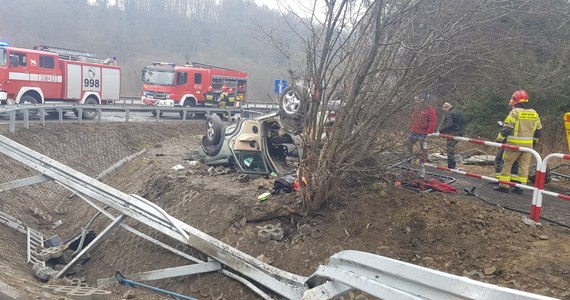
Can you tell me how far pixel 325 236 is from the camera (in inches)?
204

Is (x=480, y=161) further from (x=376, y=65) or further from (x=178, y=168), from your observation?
(x=178, y=168)

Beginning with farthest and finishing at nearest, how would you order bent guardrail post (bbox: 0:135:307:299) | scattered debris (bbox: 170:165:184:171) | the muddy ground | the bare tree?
scattered debris (bbox: 170:165:184:171) → the bare tree → bent guardrail post (bbox: 0:135:307:299) → the muddy ground

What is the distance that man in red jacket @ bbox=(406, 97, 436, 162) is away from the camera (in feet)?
18.2

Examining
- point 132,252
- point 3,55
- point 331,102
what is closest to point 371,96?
point 331,102

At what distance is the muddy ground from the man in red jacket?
1.84ft

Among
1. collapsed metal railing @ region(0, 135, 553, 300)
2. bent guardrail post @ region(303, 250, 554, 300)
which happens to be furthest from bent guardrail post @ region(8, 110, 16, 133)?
bent guardrail post @ region(303, 250, 554, 300)

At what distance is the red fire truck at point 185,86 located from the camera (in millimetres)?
23688

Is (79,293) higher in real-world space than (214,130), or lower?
lower

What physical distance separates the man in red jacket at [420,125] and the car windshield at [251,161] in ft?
10.2

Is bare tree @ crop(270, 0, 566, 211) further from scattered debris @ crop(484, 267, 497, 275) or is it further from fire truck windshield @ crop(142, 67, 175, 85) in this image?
fire truck windshield @ crop(142, 67, 175, 85)

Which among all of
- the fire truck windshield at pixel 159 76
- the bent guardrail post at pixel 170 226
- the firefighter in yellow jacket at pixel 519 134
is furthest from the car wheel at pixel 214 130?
the fire truck windshield at pixel 159 76

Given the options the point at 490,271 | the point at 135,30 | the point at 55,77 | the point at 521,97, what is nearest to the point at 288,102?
the point at 521,97

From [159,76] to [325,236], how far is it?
20.4 m

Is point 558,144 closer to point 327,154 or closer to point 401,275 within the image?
point 327,154
